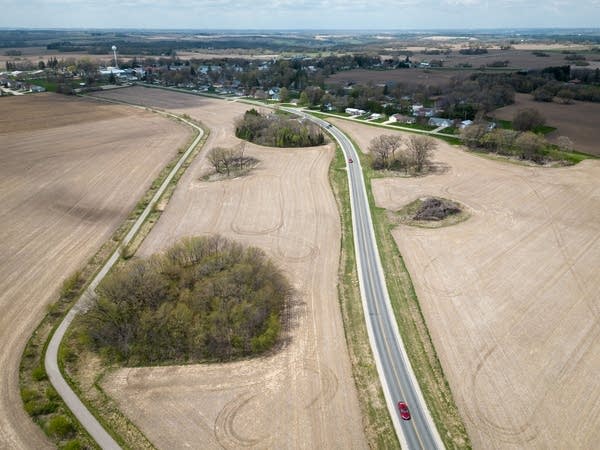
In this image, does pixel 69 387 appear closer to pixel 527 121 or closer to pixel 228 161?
pixel 228 161

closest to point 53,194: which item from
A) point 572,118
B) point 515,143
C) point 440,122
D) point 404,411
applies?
point 404,411

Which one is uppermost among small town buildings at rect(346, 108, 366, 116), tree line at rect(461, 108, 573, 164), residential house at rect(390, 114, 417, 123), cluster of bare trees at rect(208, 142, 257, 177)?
small town buildings at rect(346, 108, 366, 116)

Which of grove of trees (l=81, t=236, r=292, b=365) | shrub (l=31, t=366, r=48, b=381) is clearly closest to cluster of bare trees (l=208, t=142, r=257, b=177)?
grove of trees (l=81, t=236, r=292, b=365)

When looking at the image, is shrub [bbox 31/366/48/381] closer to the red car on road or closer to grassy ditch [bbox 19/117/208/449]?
grassy ditch [bbox 19/117/208/449]

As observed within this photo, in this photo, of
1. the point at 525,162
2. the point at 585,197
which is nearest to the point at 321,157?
the point at 525,162

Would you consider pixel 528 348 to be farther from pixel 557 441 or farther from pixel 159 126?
pixel 159 126
